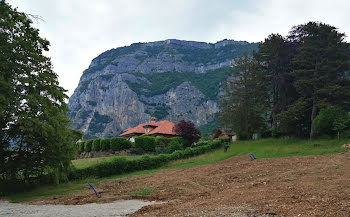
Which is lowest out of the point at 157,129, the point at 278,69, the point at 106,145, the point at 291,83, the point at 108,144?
the point at 106,145

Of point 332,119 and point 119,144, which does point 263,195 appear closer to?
point 332,119

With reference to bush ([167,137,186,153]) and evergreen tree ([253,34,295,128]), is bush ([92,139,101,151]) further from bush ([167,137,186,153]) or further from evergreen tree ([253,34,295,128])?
evergreen tree ([253,34,295,128])

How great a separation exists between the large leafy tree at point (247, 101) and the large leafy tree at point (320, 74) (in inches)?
253

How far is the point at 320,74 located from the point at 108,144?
106ft

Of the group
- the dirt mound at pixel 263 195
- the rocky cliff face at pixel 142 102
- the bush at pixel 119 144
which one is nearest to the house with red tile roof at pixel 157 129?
the bush at pixel 119 144

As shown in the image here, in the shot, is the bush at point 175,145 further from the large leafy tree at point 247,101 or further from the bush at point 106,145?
the bush at point 106,145

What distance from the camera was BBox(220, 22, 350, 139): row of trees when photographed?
33.2 meters

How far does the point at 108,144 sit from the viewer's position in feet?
157

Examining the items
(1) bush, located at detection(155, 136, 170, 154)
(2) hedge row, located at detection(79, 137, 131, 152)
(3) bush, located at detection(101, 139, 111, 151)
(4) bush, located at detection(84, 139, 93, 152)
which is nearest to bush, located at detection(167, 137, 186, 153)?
(1) bush, located at detection(155, 136, 170, 154)

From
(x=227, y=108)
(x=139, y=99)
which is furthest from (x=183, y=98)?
(x=227, y=108)

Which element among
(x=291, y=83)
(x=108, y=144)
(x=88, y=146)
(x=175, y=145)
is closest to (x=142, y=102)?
(x=88, y=146)

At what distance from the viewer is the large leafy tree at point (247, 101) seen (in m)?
41.9

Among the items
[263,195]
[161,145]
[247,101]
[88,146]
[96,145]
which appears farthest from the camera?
[88,146]

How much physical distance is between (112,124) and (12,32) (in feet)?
535
